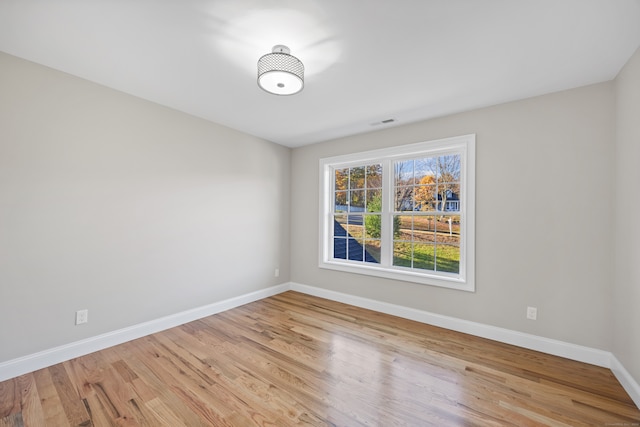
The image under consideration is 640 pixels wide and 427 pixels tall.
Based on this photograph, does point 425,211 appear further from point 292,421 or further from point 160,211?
point 160,211

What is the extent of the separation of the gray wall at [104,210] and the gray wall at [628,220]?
158 inches

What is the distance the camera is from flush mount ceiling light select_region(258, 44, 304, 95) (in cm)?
193

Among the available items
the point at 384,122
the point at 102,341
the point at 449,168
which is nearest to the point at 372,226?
the point at 449,168

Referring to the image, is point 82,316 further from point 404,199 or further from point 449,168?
point 449,168

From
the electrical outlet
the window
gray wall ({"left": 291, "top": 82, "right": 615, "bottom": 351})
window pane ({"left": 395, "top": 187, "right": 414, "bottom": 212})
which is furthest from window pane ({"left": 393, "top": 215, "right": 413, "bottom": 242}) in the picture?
the electrical outlet

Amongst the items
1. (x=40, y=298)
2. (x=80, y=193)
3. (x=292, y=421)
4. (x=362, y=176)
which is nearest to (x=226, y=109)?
(x=80, y=193)

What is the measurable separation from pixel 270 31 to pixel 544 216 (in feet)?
9.76

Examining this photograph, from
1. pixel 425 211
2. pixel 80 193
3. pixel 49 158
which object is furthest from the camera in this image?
pixel 425 211

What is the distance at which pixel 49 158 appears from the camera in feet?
7.61

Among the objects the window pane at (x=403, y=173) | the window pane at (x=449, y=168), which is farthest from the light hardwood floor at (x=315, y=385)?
the window pane at (x=403, y=173)

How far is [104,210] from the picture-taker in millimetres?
2619

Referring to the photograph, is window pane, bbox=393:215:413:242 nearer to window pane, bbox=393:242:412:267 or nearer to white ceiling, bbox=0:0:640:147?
window pane, bbox=393:242:412:267

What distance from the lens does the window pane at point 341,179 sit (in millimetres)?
4316

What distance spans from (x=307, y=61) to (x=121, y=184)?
2.23 metres
